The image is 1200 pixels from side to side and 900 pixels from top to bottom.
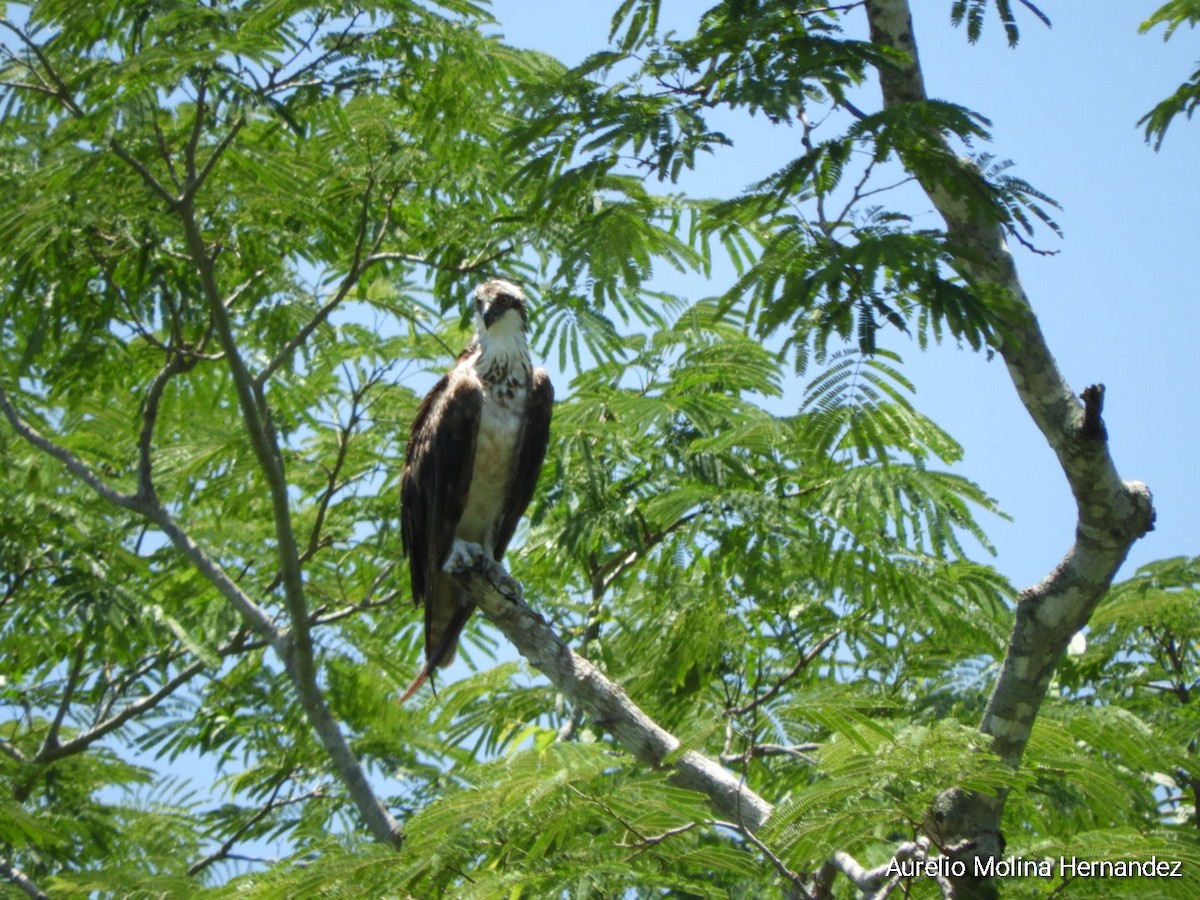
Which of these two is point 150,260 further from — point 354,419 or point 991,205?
point 991,205

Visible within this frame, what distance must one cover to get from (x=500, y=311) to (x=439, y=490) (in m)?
0.89

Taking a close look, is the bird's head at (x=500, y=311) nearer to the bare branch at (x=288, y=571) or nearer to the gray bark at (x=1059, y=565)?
the bare branch at (x=288, y=571)

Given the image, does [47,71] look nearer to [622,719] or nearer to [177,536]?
[177,536]

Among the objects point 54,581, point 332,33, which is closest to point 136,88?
point 332,33

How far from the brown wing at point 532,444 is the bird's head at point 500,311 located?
0.24 meters

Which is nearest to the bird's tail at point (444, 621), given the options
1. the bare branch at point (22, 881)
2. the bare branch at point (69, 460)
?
the bare branch at point (69, 460)

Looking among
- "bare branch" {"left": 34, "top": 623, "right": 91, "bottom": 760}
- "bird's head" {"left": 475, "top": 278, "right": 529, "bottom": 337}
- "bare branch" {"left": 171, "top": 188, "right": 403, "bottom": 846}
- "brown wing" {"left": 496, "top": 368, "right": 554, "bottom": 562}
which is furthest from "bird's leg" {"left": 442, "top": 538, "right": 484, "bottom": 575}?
"bare branch" {"left": 34, "top": 623, "right": 91, "bottom": 760}

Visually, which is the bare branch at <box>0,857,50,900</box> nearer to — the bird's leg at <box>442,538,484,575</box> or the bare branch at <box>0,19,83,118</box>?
the bird's leg at <box>442,538,484,575</box>

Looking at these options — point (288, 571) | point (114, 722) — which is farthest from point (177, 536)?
point (114, 722)

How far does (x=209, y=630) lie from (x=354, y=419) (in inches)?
53.7

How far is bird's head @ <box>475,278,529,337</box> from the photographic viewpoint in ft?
20.3

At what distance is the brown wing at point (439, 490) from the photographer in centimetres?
592

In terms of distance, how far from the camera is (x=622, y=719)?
4375 mm

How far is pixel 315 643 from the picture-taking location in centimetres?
761
